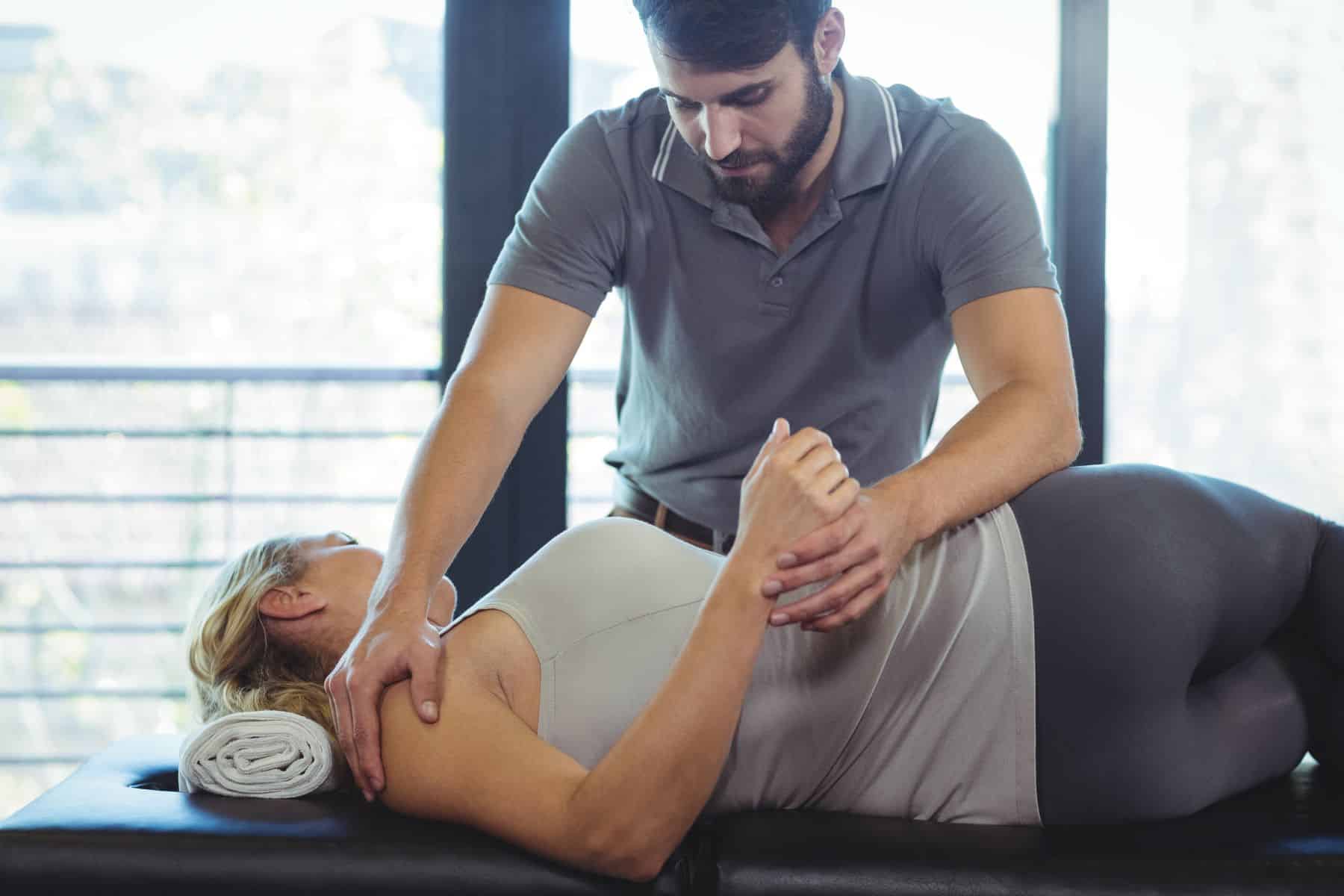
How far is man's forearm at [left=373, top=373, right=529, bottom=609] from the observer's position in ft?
4.60

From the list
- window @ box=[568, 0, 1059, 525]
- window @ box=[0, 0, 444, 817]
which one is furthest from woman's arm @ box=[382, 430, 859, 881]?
window @ box=[0, 0, 444, 817]

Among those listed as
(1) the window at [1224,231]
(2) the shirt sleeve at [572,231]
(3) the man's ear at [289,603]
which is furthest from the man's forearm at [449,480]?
(1) the window at [1224,231]

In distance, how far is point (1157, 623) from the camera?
3.91ft

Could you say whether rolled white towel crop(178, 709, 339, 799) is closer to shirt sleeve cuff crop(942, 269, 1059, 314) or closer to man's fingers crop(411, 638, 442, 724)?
man's fingers crop(411, 638, 442, 724)

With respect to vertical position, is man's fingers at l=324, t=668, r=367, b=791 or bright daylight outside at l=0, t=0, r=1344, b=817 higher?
bright daylight outside at l=0, t=0, r=1344, b=817

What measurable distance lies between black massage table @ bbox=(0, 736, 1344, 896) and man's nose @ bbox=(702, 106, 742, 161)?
928mm

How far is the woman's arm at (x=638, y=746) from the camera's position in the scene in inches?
42.3

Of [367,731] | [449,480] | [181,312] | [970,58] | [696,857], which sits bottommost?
[696,857]

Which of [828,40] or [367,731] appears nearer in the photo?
[367,731]

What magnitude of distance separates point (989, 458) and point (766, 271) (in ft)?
2.01

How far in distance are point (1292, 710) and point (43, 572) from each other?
278cm

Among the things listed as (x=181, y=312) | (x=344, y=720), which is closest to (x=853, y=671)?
(x=344, y=720)

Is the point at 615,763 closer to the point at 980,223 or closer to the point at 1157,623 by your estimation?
the point at 1157,623

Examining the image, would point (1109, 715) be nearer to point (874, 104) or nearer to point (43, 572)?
point (874, 104)
